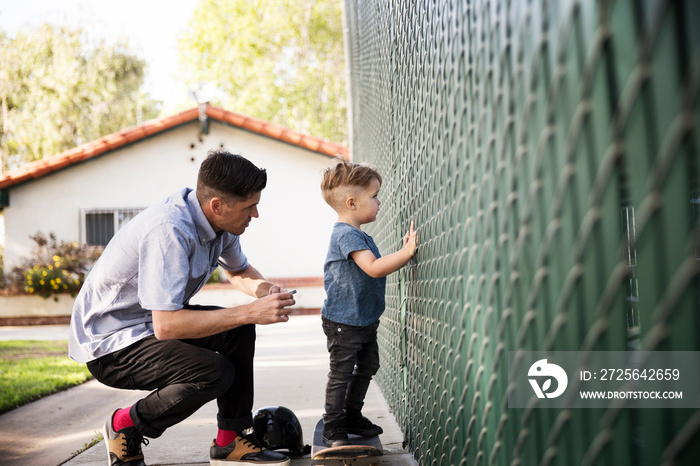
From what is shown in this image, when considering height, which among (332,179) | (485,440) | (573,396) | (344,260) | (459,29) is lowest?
(485,440)

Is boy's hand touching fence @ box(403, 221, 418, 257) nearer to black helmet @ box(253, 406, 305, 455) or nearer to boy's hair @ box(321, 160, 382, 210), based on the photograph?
boy's hair @ box(321, 160, 382, 210)

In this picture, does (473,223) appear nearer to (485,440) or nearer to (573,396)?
(485,440)

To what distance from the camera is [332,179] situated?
3291 mm

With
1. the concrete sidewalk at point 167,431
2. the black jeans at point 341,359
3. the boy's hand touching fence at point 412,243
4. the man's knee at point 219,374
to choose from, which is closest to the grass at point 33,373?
the concrete sidewalk at point 167,431

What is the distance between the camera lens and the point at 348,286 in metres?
3.16

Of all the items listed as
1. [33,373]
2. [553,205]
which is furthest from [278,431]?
[33,373]

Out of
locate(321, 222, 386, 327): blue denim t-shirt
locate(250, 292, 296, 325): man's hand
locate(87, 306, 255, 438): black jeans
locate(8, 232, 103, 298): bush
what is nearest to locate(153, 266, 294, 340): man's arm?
locate(250, 292, 296, 325): man's hand

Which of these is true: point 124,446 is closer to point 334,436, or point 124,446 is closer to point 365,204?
point 334,436

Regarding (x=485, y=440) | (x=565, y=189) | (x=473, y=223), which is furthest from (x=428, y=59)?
(x=565, y=189)

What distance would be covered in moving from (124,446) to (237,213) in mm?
1145

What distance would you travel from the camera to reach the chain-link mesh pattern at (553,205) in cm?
83

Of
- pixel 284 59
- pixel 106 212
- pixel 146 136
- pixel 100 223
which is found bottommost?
pixel 100 223

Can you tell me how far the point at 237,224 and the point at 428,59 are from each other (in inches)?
48.1

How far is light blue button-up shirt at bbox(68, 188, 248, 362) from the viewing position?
2811 millimetres
